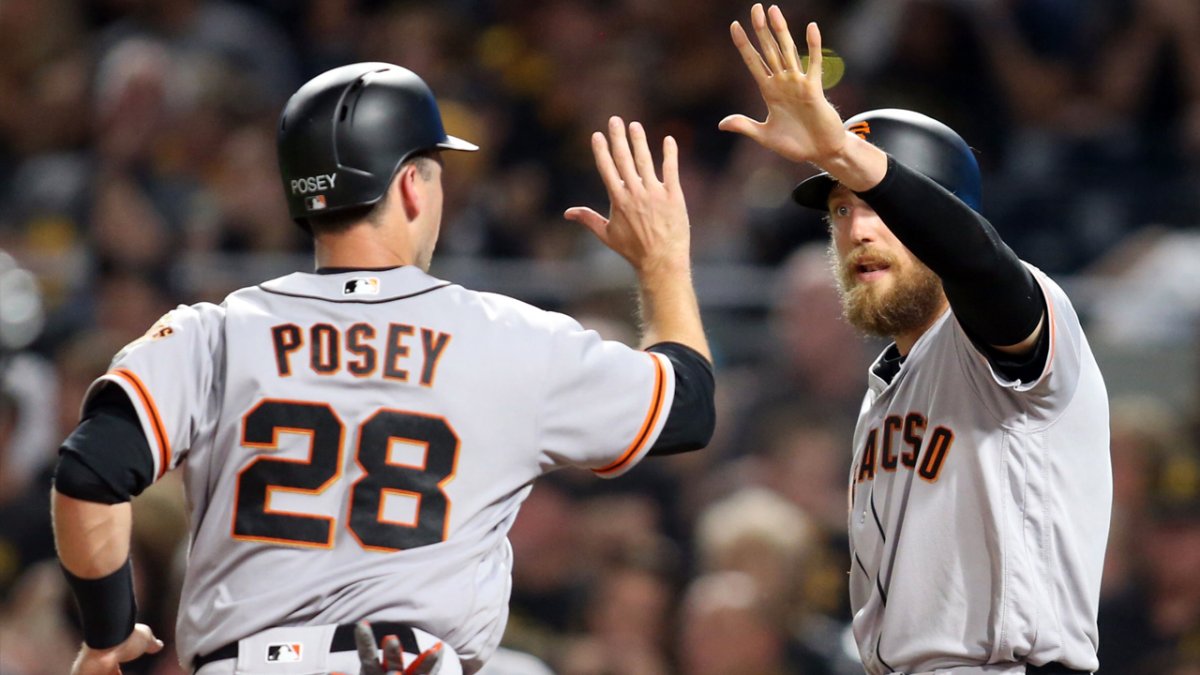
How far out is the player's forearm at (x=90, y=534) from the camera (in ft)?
9.50

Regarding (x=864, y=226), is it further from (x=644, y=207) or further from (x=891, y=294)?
(x=644, y=207)

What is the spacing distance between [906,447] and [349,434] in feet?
3.71

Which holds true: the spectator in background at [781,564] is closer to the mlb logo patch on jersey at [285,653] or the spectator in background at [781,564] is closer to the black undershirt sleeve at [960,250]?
the black undershirt sleeve at [960,250]

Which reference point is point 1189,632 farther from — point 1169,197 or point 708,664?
point 1169,197

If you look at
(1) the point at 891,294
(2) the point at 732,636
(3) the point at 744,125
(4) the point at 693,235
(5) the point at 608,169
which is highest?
(3) the point at 744,125

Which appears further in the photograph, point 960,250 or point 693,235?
point 693,235

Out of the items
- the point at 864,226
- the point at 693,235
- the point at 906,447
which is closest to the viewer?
the point at 906,447

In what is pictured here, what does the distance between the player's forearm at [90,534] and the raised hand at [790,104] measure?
1288 millimetres

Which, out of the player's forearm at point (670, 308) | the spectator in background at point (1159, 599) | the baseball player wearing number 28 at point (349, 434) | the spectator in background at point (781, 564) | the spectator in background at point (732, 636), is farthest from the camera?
the spectator in background at point (781, 564)

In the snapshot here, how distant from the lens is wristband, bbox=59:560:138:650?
2.99 meters

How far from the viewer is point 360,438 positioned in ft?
9.82

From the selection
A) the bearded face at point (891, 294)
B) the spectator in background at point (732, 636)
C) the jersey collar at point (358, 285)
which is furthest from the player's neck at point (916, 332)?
the spectator in background at point (732, 636)

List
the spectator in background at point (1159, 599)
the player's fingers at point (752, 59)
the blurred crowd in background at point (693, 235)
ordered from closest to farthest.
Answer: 1. the player's fingers at point (752, 59)
2. the spectator in background at point (1159, 599)
3. the blurred crowd in background at point (693, 235)

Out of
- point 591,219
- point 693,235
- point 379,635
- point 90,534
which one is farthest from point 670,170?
point 693,235
